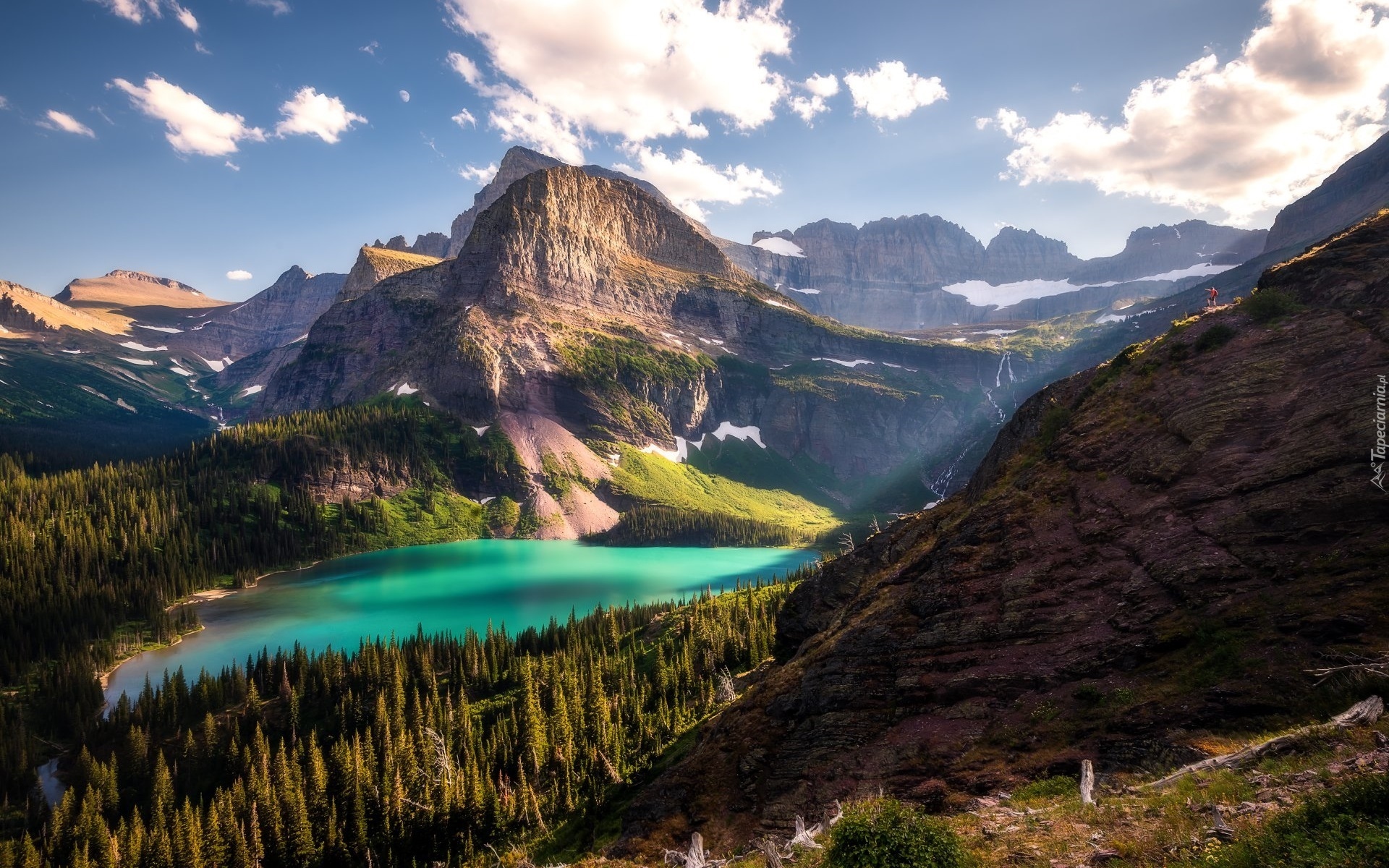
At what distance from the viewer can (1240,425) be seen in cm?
2433

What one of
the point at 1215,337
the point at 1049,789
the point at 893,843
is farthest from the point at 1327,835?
the point at 1215,337

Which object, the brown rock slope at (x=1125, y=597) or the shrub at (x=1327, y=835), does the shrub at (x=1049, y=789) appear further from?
the shrub at (x=1327, y=835)


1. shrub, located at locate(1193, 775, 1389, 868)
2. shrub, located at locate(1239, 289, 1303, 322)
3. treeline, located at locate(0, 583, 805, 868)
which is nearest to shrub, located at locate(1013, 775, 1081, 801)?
shrub, located at locate(1193, 775, 1389, 868)

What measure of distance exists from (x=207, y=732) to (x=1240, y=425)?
264ft

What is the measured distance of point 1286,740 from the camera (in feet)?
47.0

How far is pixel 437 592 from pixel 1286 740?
410 feet

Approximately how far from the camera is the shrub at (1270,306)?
89.3 ft

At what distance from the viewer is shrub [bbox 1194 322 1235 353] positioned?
28188mm

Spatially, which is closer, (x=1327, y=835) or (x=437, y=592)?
(x=1327, y=835)

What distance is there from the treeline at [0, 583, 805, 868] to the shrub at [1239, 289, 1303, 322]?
4382cm

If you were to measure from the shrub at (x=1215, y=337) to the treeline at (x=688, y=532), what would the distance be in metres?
159

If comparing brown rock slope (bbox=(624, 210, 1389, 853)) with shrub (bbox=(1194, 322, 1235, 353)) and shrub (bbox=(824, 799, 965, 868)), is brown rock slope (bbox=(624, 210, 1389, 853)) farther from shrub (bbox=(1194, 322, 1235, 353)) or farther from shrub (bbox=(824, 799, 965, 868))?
shrub (bbox=(824, 799, 965, 868))

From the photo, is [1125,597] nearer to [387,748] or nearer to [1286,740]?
[1286,740]

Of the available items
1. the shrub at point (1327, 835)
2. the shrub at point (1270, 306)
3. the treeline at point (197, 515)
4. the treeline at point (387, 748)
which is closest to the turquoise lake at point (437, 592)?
the treeline at point (197, 515)
